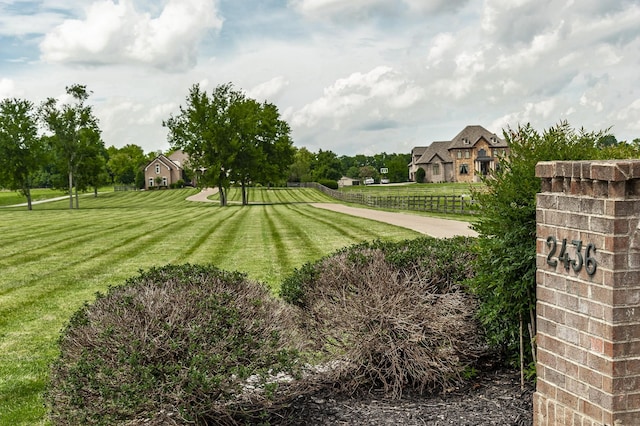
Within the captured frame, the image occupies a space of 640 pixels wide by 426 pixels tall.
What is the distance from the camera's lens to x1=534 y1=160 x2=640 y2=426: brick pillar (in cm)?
360

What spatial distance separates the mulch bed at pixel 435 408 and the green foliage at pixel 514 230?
0.51 metres

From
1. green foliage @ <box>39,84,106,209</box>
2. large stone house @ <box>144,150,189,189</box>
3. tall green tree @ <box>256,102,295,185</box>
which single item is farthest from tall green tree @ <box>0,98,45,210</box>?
large stone house @ <box>144,150,189,189</box>

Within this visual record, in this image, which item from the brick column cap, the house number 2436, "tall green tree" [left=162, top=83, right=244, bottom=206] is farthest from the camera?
"tall green tree" [left=162, top=83, right=244, bottom=206]

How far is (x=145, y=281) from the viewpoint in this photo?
561 cm

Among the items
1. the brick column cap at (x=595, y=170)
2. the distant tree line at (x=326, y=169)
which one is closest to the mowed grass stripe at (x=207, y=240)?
the brick column cap at (x=595, y=170)

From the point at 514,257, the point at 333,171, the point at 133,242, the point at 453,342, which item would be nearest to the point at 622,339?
the point at 514,257

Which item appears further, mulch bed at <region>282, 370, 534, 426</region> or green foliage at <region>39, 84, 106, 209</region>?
green foliage at <region>39, 84, 106, 209</region>

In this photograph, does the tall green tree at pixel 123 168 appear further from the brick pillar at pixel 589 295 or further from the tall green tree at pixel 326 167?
the brick pillar at pixel 589 295

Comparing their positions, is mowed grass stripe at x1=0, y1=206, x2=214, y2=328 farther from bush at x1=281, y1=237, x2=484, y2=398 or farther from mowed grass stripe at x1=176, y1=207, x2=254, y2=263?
bush at x1=281, y1=237, x2=484, y2=398

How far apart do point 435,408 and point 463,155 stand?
278 feet

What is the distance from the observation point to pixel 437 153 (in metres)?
93.2

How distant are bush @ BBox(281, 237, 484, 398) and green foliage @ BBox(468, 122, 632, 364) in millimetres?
321

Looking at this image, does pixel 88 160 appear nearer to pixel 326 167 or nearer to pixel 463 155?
pixel 326 167

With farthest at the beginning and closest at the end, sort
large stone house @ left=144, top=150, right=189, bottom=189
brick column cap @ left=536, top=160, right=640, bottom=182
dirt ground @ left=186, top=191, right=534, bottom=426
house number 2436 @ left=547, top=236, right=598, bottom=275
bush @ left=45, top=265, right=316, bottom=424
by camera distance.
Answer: large stone house @ left=144, top=150, right=189, bottom=189 < dirt ground @ left=186, top=191, right=534, bottom=426 < bush @ left=45, top=265, right=316, bottom=424 < house number 2436 @ left=547, top=236, right=598, bottom=275 < brick column cap @ left=536, top=160, right=640, bottom=182
